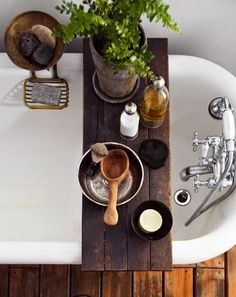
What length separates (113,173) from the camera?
4.52ft

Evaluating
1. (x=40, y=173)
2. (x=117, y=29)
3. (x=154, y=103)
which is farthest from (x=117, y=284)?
(x=117, y=29)

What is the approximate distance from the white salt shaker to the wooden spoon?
0.26 ft

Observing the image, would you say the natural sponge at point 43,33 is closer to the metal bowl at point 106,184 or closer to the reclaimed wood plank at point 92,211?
the reclaimed wood plank at point 92,211

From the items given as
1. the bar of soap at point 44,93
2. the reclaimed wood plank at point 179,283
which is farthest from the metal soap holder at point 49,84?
the reclaimed wood plank at point 179,283

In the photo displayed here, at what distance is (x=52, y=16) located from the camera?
1562 millimetres

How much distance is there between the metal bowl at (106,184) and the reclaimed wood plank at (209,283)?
666 mm

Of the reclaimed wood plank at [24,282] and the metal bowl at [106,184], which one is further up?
the metal bowl at [106,184]

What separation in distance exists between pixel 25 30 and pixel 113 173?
1.62ft

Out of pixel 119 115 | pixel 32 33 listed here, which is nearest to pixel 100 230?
pixel 119 115

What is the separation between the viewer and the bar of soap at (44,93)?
1640mm

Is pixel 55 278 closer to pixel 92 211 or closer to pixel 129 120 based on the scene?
pixel 92 211

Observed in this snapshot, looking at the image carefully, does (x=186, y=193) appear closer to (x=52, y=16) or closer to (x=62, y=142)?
(x=62, y=142)

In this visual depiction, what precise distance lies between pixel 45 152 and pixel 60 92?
28cm

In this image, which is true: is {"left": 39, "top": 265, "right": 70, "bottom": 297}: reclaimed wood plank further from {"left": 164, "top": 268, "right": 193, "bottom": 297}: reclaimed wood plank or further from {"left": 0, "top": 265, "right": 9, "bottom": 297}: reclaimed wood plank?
{"left": 164, "top": 268, "right": 193, "bottom": 297}: reclaimed wood plank
